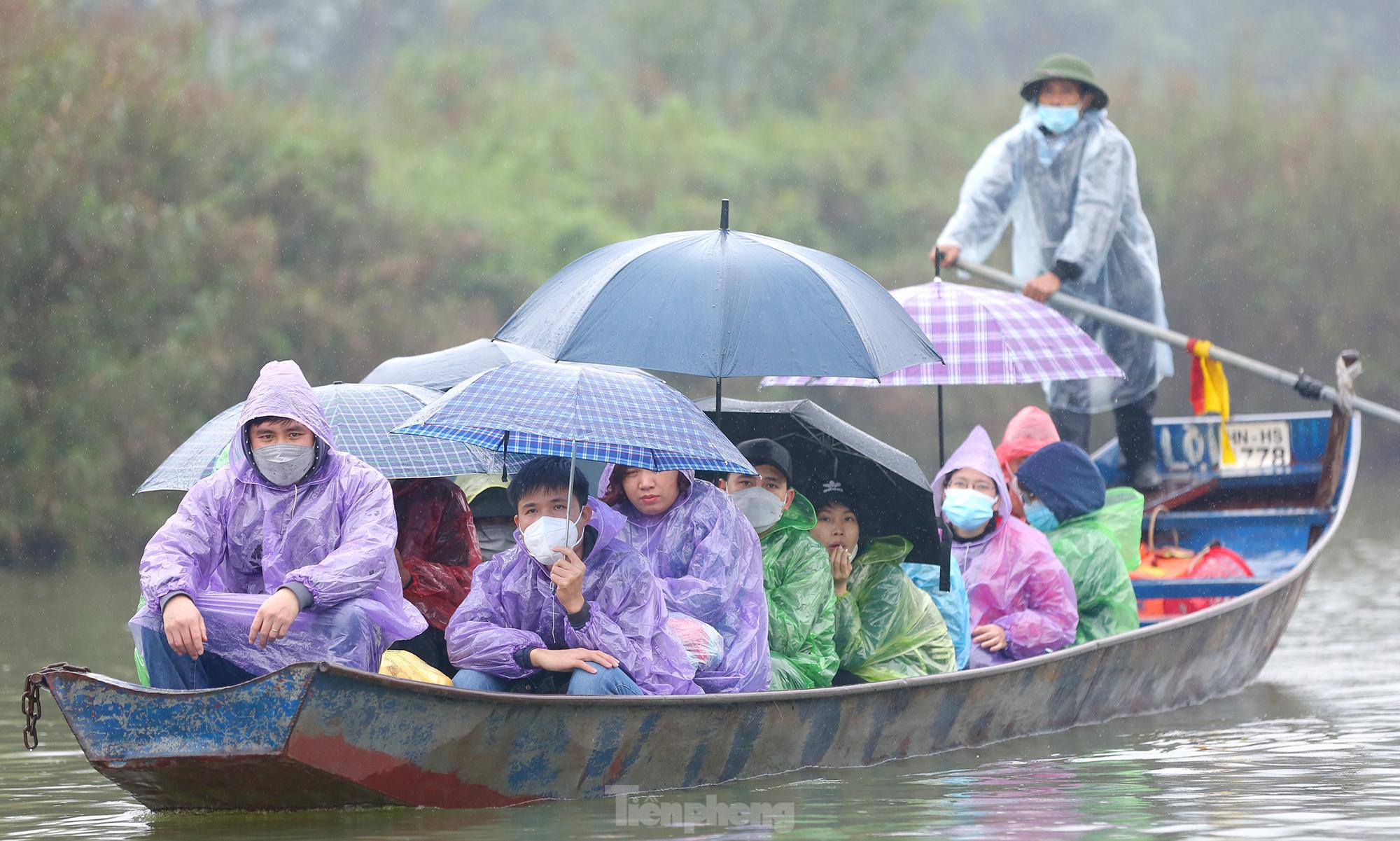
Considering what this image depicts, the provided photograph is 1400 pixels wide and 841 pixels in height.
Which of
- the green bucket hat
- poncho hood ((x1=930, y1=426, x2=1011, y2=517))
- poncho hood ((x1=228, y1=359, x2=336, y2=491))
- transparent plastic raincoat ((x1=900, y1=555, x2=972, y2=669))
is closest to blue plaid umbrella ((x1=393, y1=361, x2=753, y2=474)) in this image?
poncho hood ((x1=228, y1=359, x2=336, y2=491))

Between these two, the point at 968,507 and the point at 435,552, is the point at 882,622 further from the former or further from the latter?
the point at 435,552

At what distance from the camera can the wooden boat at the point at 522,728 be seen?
5219mm

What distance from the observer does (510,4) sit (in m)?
33.8

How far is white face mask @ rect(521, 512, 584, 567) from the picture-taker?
5.45 metres

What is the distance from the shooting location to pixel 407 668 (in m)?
5.92

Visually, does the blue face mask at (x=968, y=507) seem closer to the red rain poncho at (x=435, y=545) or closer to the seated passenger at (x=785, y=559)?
the seated passenger at (x=785, y=559)

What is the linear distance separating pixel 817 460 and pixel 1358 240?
16.9 meters

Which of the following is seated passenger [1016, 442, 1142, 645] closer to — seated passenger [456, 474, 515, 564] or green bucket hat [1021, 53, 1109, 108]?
seated passenger [456, 474, 515, 564]

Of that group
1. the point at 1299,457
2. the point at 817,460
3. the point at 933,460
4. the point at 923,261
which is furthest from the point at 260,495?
the point at 923,261

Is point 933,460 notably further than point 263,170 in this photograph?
Yes

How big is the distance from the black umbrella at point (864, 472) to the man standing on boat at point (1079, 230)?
9.45ft

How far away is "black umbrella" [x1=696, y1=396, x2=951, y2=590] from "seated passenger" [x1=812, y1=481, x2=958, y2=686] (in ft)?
0.17

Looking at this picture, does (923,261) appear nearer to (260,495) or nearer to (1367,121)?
(1367,121)

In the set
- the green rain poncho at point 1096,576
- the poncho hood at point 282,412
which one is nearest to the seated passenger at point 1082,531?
the green rain poncho at point 1096,576
